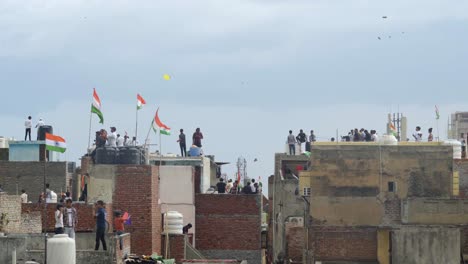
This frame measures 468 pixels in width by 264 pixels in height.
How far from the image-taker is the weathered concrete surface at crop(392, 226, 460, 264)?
50941 mm

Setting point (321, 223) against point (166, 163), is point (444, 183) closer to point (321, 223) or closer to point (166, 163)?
point (321, 223)

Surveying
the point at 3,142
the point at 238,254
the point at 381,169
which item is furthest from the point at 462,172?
the point at 3,142

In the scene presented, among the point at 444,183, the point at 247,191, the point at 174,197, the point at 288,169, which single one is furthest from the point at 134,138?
the point at 288,169

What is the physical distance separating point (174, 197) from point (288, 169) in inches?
712

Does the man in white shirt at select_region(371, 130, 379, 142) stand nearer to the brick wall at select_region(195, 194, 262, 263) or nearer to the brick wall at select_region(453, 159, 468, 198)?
the brick wall at select_region(453, 159, 468, 198)

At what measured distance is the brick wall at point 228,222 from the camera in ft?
197

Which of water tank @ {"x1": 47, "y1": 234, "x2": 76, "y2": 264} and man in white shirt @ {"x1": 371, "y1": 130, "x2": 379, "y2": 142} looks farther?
man in white shirt @ {"x1": 371, "y1": 130, "x2": 379, "y2": 142}

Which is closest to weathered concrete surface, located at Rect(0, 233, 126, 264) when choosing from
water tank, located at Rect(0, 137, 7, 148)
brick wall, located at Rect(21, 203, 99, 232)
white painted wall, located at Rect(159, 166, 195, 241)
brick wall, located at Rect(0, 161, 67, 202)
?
brick wall, located at Rect(21, 203, 99, 232)

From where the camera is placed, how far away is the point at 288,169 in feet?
247

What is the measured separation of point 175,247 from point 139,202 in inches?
110

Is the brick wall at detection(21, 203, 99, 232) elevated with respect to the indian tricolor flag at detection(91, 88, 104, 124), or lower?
lower

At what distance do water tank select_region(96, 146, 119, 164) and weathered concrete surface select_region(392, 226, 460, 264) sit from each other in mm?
11403

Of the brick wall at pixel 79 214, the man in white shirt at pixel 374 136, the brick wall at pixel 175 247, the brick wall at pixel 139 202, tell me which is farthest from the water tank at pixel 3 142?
the brick wall at pixel 79 214

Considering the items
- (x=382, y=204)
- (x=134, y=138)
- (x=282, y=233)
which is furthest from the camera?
(x=282, y=233)
